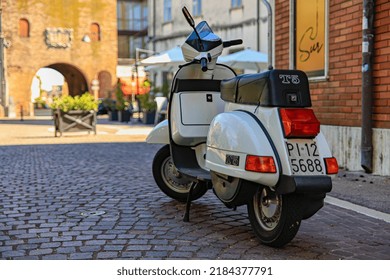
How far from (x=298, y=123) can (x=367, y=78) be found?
174 inches

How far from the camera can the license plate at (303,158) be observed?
3.70 metres

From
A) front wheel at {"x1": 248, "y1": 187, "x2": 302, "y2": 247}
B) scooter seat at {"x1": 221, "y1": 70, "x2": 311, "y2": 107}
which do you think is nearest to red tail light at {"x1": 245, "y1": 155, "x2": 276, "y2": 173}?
front wheel at {"x1": 248, "y1": 187, "x2": 302, "y2": 247}

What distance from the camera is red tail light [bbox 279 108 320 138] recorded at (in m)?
3.69

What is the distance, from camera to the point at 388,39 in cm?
755

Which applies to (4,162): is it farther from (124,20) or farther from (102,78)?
(124,20)

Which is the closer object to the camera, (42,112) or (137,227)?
(137,227)

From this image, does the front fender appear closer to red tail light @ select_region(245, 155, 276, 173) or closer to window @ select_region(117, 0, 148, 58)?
red tail light @ select_region(245, 155, 276, 173)

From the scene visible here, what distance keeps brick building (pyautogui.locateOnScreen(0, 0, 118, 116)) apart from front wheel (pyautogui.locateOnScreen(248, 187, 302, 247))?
39987 millimetres

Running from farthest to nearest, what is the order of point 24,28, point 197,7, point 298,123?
point 24,28 → point 197,7 → point 298,123

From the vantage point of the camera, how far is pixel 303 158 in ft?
12.3

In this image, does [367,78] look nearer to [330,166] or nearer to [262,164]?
[330,166]

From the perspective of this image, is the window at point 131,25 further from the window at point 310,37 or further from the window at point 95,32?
Answer: the window at point 310,37

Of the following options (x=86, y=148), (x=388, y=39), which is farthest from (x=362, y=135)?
(x=86, y=148)

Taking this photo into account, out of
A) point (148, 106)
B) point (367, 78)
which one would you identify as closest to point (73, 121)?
point (148, 106)
